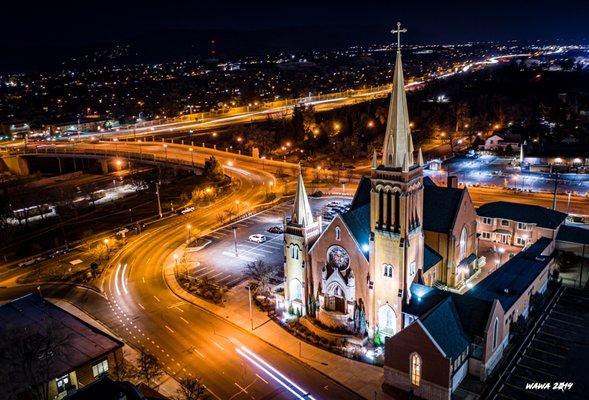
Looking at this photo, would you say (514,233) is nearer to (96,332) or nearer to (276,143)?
(96,332)

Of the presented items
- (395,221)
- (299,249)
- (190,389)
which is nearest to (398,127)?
(395,221)

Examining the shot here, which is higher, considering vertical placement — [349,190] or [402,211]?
[402,211]

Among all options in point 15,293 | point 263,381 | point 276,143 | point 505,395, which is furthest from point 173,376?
point 276,143

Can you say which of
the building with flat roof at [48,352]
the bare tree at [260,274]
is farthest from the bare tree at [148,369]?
the bare tree at [260,274]

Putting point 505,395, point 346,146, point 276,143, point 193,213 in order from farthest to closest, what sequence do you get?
1. point 276,143
2. point 346,146
3. point 193,213
4. point 505,395

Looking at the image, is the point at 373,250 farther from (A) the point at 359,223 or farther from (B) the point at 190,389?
(B) the point at 190,389

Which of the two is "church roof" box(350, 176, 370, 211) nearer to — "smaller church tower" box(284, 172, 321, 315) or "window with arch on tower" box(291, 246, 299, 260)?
"smaller church tower" box(284, 172, 321, 315)

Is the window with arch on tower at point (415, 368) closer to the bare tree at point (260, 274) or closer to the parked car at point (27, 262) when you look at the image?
the bare tree at point (260, 274)
